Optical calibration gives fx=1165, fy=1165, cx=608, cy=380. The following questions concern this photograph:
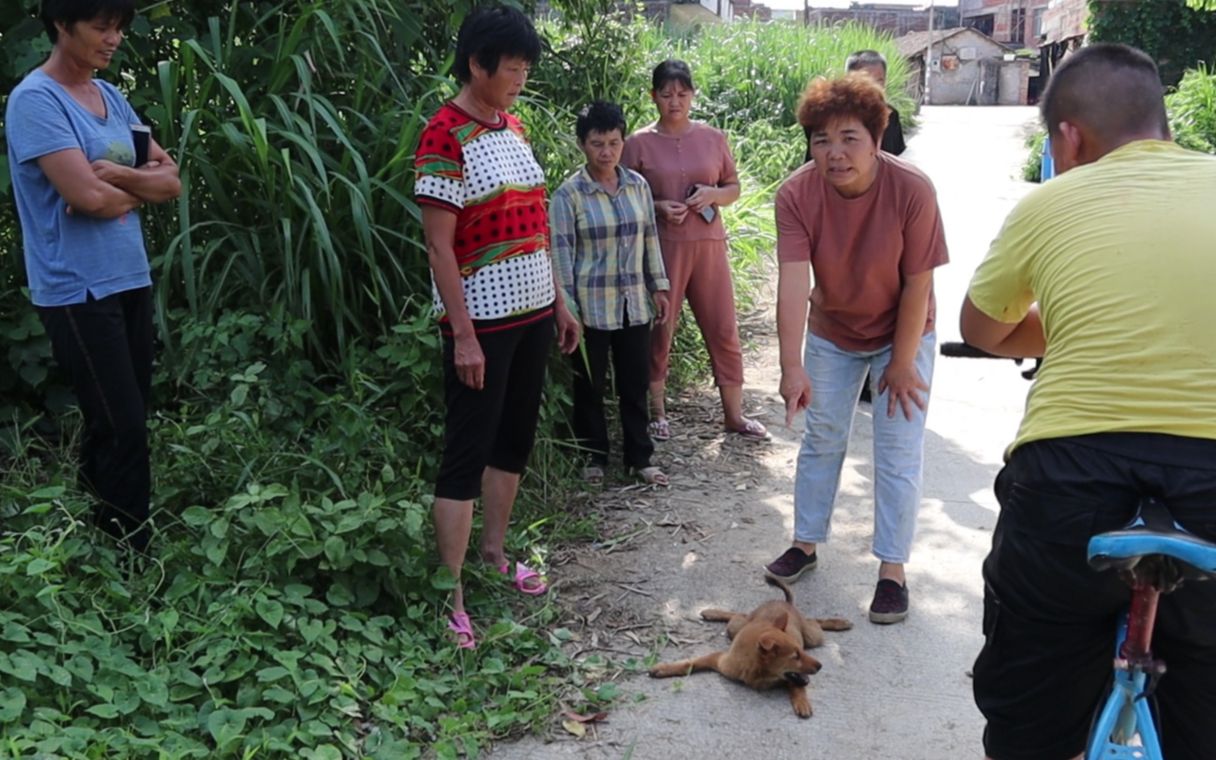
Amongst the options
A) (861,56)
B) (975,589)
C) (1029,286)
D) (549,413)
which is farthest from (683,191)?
(1029,286)

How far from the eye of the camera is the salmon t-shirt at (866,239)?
12.7ft

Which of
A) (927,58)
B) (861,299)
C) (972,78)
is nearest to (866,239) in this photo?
(861,299)

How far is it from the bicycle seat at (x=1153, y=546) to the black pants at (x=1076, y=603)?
7 cm

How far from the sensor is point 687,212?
586cm

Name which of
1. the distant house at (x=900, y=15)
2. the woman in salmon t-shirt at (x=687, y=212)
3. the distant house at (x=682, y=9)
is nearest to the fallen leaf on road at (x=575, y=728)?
the woman in salmon t-shirt at (x=687, y=212)

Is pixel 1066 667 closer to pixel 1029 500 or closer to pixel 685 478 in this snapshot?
pixel 1029 500

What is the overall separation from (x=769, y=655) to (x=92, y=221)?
8.12ft

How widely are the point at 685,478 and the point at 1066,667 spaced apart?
11.0 ft

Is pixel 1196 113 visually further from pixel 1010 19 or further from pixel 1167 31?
pixel 1010 19

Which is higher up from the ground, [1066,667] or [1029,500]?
[1029,500]

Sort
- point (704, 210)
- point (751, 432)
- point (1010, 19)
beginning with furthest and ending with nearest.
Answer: point (1010, 19) → point (751, 432) → point (704, 210)

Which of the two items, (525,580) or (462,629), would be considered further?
(525,580)

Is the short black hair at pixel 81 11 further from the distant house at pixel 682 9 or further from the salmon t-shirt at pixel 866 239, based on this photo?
the distant house at pixel 682 9

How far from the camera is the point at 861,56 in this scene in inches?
275
